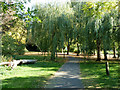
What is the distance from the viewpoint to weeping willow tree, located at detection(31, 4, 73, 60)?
14.4m

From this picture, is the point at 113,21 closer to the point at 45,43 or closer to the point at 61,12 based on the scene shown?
the point at 61,12

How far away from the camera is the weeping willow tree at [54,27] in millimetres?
14430

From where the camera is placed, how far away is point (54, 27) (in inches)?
589

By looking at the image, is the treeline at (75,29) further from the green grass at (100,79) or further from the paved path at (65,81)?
the paved path at (65,81)

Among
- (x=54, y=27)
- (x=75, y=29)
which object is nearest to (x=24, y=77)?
(x=75, y=29)

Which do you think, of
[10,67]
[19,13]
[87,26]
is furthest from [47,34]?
[19,13]

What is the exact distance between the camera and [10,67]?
9.64m

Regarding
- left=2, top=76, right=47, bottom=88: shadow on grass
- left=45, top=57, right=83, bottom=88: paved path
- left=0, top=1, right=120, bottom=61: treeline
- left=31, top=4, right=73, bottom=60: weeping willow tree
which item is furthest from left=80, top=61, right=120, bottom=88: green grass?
left=31, top=4, right=73, bottom=60: weeping willow tree

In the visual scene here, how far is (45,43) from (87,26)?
5.51 m

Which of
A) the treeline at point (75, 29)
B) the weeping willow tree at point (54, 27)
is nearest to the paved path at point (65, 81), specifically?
the treeline at point (75, 29)

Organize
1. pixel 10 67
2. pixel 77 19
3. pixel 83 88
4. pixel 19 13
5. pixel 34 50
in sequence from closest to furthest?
1. pixel 19 13
2. pixel 83 88
3. pixel 10 67
4. pixel 77 19
5. pixel 34 50

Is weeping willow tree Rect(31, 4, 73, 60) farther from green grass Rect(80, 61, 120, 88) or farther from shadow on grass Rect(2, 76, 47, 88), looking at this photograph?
shadow on grass Rect(2, 76, 47, 88)

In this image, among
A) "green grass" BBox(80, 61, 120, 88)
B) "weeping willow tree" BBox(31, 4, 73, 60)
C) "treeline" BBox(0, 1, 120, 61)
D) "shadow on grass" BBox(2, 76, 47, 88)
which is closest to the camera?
"shadow on grass" BBox(2, 76, 47, 88)

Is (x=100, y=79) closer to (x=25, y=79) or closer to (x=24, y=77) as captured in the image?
(x=25, y=79)
